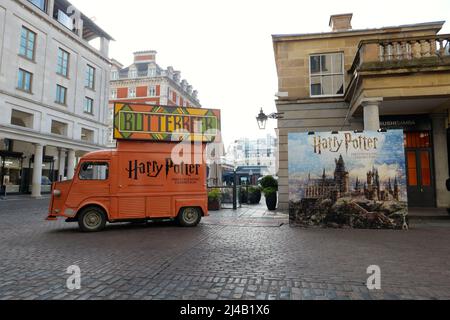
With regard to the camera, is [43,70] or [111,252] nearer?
[111,252]

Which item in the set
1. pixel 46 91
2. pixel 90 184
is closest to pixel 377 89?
pixel 90 184

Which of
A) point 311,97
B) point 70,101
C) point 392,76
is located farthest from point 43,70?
point 392,76

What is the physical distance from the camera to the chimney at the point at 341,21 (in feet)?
53.2

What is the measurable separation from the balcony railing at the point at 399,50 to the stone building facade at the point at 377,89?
0.03 m

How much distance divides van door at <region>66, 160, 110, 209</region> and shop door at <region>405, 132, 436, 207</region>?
41.2 feet

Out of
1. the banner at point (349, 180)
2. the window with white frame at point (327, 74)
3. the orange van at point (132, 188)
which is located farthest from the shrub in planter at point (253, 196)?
the orange van at point (132, 188)

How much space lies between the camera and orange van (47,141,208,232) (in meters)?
9.45

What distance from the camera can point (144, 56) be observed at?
2311 inches

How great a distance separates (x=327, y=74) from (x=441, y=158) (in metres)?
6.23

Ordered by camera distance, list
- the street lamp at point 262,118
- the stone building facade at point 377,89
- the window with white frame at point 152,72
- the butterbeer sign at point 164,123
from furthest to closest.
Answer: the window with white frame at point 152,72
the street lamp at point 262,118
the stone building facade at point 377,89
the butterbeer sign at point 164,123

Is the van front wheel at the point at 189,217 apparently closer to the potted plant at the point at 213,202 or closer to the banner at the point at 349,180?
the banner at the point at 349,180
